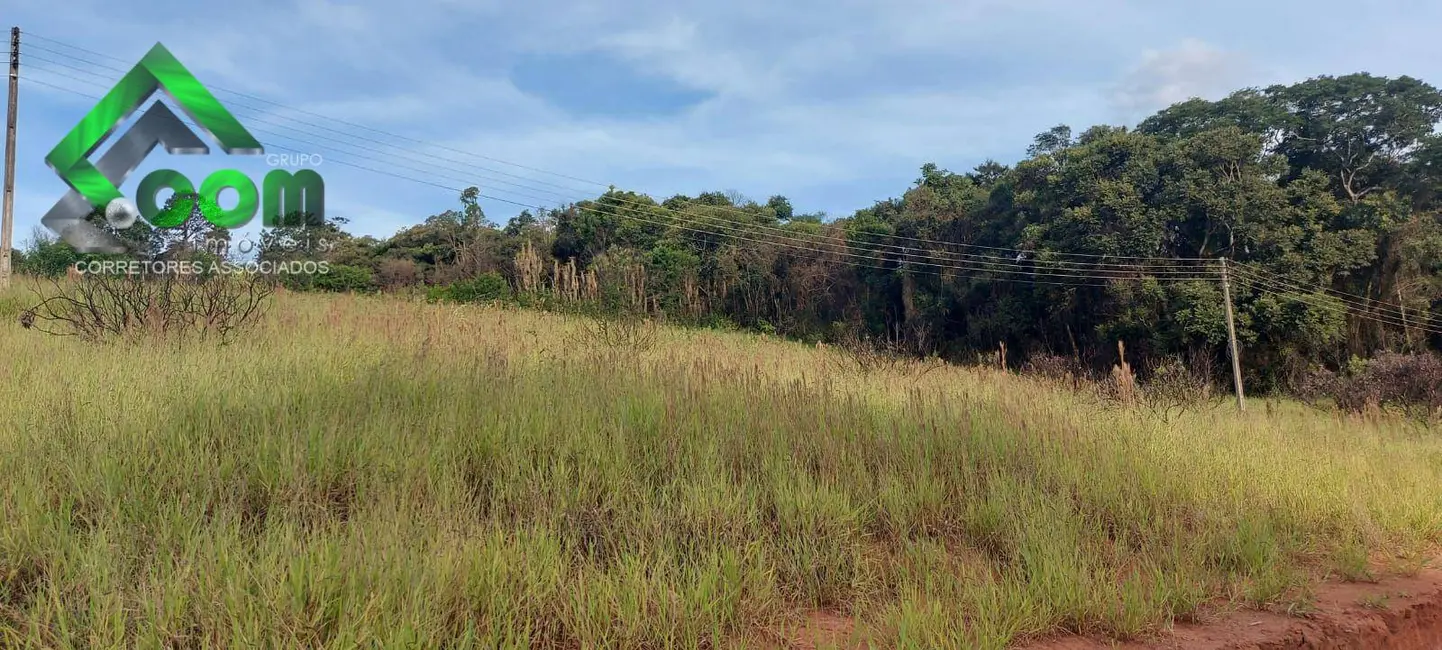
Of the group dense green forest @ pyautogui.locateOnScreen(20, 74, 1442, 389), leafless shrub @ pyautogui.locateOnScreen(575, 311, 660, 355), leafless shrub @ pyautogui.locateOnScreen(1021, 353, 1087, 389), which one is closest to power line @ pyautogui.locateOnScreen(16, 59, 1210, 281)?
dense green forest @ pyautogui.locateOnScreen(20, 74, 1442, 389)

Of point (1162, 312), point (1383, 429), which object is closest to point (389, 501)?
point (1383, 429)

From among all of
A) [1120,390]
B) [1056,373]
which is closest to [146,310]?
[1120,390]

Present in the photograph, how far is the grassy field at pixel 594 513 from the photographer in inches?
90.3

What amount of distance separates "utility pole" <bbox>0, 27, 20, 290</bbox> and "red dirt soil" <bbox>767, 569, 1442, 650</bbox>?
18.4 meters

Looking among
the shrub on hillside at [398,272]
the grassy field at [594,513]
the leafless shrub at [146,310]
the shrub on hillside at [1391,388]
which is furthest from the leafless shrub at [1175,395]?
the shrub on hillside at [398,272]

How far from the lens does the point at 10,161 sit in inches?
579

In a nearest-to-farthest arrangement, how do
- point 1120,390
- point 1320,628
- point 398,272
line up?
1. point 1320,628
2. point 1120,390
3. point 398,272

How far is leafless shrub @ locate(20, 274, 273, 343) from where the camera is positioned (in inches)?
277

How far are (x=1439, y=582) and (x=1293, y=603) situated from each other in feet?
5.00

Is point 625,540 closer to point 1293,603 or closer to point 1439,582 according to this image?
point 1293,603

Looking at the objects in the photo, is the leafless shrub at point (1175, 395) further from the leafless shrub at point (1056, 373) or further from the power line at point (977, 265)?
the power line at point (977, 265)

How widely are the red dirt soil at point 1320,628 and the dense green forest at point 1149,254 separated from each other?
44.9 ft

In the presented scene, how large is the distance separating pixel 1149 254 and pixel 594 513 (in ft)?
87.0

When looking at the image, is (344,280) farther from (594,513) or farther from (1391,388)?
(1391,388)
